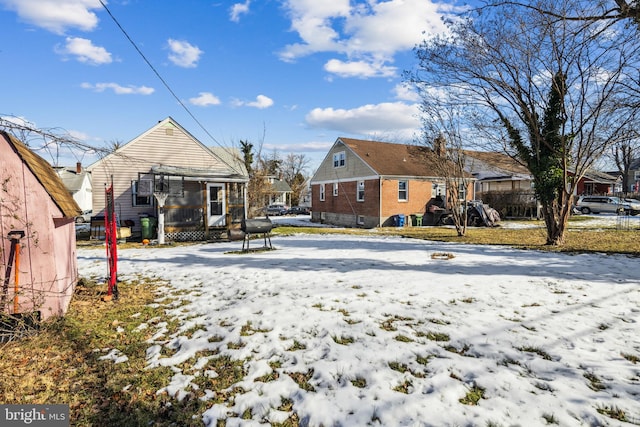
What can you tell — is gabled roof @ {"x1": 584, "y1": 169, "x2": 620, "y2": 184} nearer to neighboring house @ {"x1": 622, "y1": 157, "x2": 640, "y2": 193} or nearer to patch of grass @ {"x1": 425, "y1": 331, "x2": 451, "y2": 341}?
neighboring house @ {"x1": 622, "y1": 157, "x2": 640, "y2": 193}

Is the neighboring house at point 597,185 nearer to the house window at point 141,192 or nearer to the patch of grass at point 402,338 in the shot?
the house window at point 141,192

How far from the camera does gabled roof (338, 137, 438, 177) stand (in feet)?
81.1

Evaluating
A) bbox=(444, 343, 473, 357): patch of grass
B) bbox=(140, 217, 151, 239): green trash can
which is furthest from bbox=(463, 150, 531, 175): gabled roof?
bbox=(140, 217, 151, 239): green trash can

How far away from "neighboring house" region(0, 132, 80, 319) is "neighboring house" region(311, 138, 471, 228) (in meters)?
20.0

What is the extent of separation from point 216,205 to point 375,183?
11721 millimetres

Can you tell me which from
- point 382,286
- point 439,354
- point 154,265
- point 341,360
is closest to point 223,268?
point 154,265

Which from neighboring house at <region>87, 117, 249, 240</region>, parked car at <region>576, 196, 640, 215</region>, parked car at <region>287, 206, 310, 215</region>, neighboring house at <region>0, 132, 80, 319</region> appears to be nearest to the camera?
neighboring house at <region>0, 132, 80, 319</region>

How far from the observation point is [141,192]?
1741 centimetres

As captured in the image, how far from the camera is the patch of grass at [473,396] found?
3131 mm

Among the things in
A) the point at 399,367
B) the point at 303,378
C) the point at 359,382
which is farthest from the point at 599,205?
the point at 303,378

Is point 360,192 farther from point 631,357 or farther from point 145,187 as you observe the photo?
point 631,357

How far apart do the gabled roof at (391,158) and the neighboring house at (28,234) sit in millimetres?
20653

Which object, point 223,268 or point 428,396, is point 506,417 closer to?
point 428,396

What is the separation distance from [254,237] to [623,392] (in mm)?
13230
